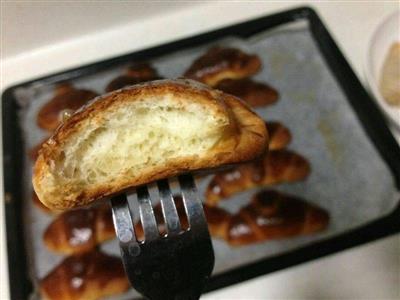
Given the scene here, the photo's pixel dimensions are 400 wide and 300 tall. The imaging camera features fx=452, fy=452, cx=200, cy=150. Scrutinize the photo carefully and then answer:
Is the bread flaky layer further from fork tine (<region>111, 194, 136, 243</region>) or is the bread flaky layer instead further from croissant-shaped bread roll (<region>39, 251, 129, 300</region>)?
croissant-shaped bread roll (<region>39, 251, 129, 300</region>)

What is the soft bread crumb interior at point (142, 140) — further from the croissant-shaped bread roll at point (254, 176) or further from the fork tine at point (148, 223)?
the croissant-shaped bread roll at point (254, 176)

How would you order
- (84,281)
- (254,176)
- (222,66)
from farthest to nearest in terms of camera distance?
(222,66)
(254,176)
(84,281)

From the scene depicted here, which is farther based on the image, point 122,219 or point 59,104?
point 59,104

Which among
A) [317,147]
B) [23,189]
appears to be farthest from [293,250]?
[23,189]

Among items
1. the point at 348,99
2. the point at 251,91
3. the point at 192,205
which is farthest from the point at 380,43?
the point at 192,205

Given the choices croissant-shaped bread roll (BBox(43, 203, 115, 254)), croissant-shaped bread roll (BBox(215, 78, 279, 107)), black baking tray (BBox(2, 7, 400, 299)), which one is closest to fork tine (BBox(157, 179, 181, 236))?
black baking tray (BBox(2, 7, 400, 299))

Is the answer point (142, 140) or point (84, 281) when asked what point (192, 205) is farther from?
point (84, 281)
